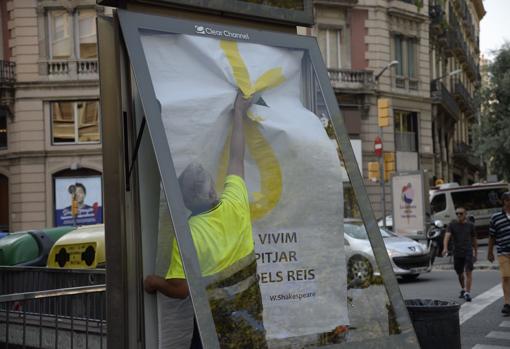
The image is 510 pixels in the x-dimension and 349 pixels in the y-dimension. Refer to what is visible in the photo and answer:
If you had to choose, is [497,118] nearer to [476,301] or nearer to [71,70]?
[71,70]

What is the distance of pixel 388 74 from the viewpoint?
34.3m

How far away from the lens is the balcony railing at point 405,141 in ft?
115

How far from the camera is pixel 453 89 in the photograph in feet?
151

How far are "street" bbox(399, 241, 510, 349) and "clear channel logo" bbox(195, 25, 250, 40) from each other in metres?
5.74

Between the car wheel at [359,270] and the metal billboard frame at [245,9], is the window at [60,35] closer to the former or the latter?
the metal billboard frame at [245,9]

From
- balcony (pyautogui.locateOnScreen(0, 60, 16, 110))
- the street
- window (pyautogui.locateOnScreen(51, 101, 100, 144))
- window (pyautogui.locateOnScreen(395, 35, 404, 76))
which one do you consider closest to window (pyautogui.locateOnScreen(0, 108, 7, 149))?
balcony (pyautogui.locateOnScreen(0, 60, 16, 110))

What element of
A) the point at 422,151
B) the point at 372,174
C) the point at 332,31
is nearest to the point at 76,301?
the point at 372,174

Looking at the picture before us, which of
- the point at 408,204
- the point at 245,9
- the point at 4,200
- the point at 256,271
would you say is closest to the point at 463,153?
the point at 408,204

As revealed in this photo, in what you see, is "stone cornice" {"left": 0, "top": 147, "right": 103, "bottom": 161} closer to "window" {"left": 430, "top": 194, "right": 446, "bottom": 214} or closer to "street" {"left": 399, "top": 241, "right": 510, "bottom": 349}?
"window" {"left": 430, "top": 194, "right": 446, "bottom": 214}

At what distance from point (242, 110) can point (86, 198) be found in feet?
88.5

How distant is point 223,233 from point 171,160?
45cm

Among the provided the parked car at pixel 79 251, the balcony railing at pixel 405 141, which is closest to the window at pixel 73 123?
the balcony railing at pixel 405 141

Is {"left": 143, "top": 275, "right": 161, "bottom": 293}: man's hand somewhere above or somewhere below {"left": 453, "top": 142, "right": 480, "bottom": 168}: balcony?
below

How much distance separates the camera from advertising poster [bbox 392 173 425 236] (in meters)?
20.8
